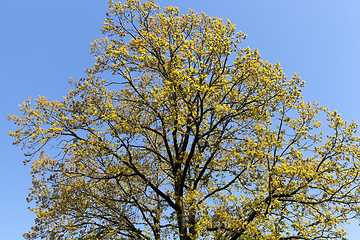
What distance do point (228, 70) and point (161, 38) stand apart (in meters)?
3.79

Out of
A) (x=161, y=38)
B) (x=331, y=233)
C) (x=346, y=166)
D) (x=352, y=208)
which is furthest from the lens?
(x=161, y=38)

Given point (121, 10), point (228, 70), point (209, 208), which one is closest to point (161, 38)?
point (121, 10)

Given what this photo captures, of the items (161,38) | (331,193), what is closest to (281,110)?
(331,193)

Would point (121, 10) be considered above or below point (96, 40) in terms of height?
above

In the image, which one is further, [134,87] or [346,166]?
[134,87]

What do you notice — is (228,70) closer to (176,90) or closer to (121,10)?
(176,90)

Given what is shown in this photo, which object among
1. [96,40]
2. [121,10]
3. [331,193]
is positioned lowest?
[331,193]

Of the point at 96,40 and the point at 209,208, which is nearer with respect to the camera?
the point at 209,208

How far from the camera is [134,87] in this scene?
14734 mm

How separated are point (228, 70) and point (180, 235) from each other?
8.12 m

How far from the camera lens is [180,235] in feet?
41.3

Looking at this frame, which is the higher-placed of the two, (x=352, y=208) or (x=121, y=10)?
(x=121, y=10)

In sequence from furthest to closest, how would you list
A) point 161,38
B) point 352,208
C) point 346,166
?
point 161,38 < point 346,166 < point 352,208

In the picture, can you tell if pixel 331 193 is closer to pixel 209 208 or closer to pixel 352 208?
pixel 352 208
